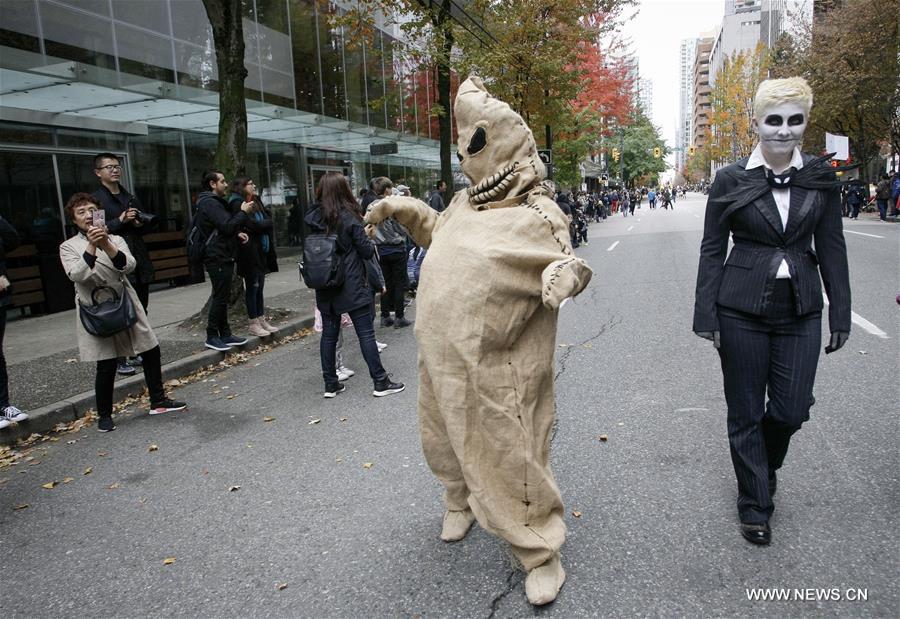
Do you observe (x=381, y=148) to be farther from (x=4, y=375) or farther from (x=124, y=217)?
(x=4, y=375)

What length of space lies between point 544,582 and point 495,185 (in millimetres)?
1577

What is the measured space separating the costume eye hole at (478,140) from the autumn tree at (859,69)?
83.2ft

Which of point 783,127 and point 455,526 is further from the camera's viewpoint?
point 455,526

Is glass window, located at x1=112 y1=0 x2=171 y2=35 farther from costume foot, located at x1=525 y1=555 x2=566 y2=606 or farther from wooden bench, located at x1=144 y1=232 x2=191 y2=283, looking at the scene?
costume foot, located at x1=525 y1=555 x2=566 y2=606

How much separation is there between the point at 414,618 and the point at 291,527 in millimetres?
1059

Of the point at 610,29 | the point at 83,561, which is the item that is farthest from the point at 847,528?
the point at 610,29

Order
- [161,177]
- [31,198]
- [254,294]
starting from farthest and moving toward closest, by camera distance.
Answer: [161,177]
[31,198]
[254,294]

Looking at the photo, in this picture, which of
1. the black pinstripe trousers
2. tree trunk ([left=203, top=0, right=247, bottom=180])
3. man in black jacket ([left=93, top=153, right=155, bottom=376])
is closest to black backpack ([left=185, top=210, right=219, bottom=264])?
man in black jacket ([left=93, top=153, right=155, bottom=376])

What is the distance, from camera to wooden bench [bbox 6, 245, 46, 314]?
984 centimetres

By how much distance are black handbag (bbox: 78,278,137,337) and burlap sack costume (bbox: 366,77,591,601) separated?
130 inches

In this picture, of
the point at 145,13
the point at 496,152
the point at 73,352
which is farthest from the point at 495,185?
the point at 145,13

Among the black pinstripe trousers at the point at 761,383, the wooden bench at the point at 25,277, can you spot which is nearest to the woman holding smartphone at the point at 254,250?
the wooden bench at the point at 25,277

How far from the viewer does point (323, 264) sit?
5.39 m

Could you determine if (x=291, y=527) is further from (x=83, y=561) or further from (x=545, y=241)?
(x=545, y=241)
